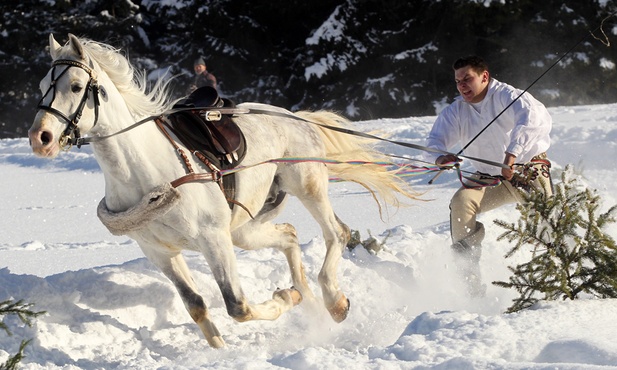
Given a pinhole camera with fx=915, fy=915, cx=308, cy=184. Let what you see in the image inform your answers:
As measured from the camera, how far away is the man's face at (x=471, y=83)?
18.7 feet

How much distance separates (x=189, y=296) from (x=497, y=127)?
2.23m

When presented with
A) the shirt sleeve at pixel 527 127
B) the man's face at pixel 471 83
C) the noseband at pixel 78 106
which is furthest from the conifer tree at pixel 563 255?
the noseband at pixel 78 106

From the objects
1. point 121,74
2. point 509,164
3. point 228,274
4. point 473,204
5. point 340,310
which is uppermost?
point 121,74

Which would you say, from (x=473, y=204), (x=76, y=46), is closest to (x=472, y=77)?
(x=473, y=204)

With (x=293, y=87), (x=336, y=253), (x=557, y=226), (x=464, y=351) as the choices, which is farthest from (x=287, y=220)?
(x=293, y=87)

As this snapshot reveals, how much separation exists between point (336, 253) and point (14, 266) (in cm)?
290

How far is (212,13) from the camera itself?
22.7 meters

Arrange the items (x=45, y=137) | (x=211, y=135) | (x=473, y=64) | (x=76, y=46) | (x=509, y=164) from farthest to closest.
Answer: (x=473, y=64) < (x=509, y=164) < (x=211, y=135) < (x=76, y=46) < (x=45, y=137)

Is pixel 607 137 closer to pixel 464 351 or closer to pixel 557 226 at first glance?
pixel 557 226

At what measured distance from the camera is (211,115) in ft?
16.3

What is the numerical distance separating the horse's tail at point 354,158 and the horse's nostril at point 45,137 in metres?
2.51

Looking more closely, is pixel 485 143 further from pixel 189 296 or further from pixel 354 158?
pixel 189 296

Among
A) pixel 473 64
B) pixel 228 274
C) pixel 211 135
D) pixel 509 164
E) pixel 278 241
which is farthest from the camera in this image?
pixel 278 241

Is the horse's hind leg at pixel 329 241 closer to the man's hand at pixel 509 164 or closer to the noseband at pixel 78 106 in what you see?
the man's hand at pixel 509 164
